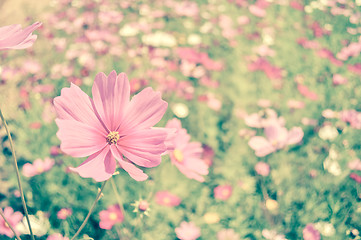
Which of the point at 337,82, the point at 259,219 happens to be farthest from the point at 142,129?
the point at 337,82

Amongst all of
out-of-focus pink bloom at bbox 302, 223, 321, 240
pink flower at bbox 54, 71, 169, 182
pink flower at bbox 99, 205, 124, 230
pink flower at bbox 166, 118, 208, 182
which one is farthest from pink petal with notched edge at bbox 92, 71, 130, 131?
out-of-focus pink bloom at bbox 302, 223, 321, 240

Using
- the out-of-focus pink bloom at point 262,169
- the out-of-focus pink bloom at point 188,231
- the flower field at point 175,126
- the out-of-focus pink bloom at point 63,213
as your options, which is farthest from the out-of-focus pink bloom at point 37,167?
the out-of-focus pink bloom at point 262,169

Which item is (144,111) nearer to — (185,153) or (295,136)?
(185,153)

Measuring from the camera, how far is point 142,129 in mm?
416

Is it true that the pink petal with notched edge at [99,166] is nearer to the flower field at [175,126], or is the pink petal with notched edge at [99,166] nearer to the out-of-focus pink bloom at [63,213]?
the flower field at [175,126]

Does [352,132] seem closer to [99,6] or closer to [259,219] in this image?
[259,219]

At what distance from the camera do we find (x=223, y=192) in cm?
102

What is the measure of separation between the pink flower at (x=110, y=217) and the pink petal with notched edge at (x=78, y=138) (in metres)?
0.50

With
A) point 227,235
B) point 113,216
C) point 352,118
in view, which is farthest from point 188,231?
point 352,118

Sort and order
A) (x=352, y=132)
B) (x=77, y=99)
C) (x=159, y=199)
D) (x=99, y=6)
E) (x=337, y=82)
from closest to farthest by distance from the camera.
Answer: (x=77, y=99) < (x=159, y=199) < (x=352, y=132) < (x=337, y=82) < (x=99, y=6)

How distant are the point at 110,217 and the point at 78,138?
54 centimetres

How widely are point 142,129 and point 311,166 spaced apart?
0.94 metres

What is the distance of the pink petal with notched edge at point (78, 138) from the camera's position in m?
0.35

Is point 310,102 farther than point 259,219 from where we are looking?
Yes
